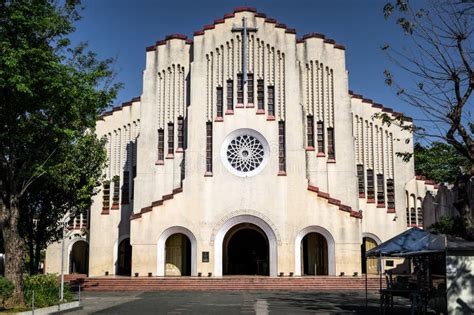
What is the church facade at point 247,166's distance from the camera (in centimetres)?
3512

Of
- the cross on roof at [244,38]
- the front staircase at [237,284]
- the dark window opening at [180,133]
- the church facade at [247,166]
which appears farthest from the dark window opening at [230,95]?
the front staircase at [237,284]

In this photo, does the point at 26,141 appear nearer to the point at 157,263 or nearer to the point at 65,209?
the point at 65,209

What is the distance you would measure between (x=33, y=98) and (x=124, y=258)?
22.4 m

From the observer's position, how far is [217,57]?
38.2 meters

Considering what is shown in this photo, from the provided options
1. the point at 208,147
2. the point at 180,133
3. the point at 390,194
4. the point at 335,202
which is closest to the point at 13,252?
the point at 208,147

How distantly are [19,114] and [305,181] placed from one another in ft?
63.1

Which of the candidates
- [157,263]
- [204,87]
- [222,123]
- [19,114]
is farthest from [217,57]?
[19,114]

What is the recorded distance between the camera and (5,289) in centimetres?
1902

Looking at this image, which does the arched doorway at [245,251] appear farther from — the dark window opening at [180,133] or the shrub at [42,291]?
the shrub at [42,291]

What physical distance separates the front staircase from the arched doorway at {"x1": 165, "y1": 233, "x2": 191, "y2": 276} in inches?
134

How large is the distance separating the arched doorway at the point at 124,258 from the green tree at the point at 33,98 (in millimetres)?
17712

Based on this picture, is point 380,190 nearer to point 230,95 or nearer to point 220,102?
point 230,95

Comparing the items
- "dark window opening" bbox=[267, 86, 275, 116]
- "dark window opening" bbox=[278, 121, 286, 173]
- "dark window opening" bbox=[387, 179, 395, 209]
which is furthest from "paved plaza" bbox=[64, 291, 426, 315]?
"dark window opening" bbox=[267, 86, 275, 116]

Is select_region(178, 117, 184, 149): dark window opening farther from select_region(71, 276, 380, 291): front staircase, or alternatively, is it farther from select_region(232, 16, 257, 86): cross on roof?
select_region(71, 276, 380, 291): front staircase
